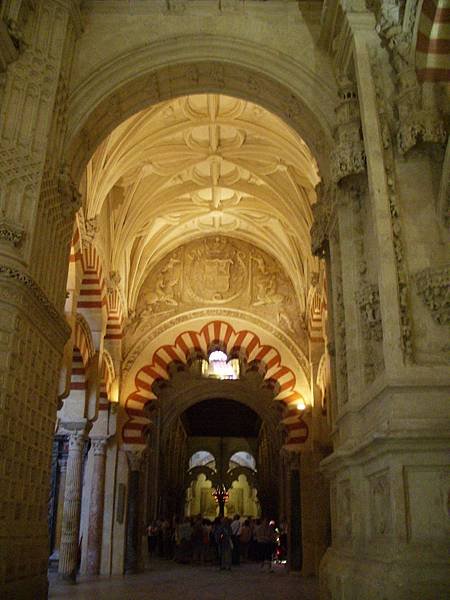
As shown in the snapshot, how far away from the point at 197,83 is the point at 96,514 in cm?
871

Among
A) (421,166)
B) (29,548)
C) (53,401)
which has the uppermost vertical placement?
(421,166)

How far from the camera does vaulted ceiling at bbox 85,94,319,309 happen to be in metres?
10.8

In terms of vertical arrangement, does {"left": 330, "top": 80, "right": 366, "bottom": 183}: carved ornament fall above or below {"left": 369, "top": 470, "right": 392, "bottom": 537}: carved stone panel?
above

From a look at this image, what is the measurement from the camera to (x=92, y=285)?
11.8m

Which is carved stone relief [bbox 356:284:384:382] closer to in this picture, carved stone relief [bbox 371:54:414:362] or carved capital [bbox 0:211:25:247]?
carved stone relief [bbox 371:54:414:362]

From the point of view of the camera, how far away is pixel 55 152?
7.20 m

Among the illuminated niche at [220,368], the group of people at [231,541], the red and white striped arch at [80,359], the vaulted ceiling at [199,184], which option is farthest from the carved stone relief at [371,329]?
the illuminated niche at [220,368]

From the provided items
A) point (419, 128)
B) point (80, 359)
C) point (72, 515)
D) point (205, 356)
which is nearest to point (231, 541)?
point (205, 356)

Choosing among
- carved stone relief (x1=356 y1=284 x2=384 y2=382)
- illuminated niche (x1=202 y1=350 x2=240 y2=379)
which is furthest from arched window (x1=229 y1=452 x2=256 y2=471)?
carved stone relief (x1=356 y1=284 x2=384 y2=382)

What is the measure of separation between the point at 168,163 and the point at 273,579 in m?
8.13

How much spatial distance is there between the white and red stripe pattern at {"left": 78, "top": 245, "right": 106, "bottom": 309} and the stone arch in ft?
10.6

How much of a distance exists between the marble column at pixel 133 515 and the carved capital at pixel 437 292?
967 centimetres

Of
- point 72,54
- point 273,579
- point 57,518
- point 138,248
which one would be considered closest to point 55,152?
point 72,54

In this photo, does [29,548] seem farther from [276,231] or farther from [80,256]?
[276,231]
